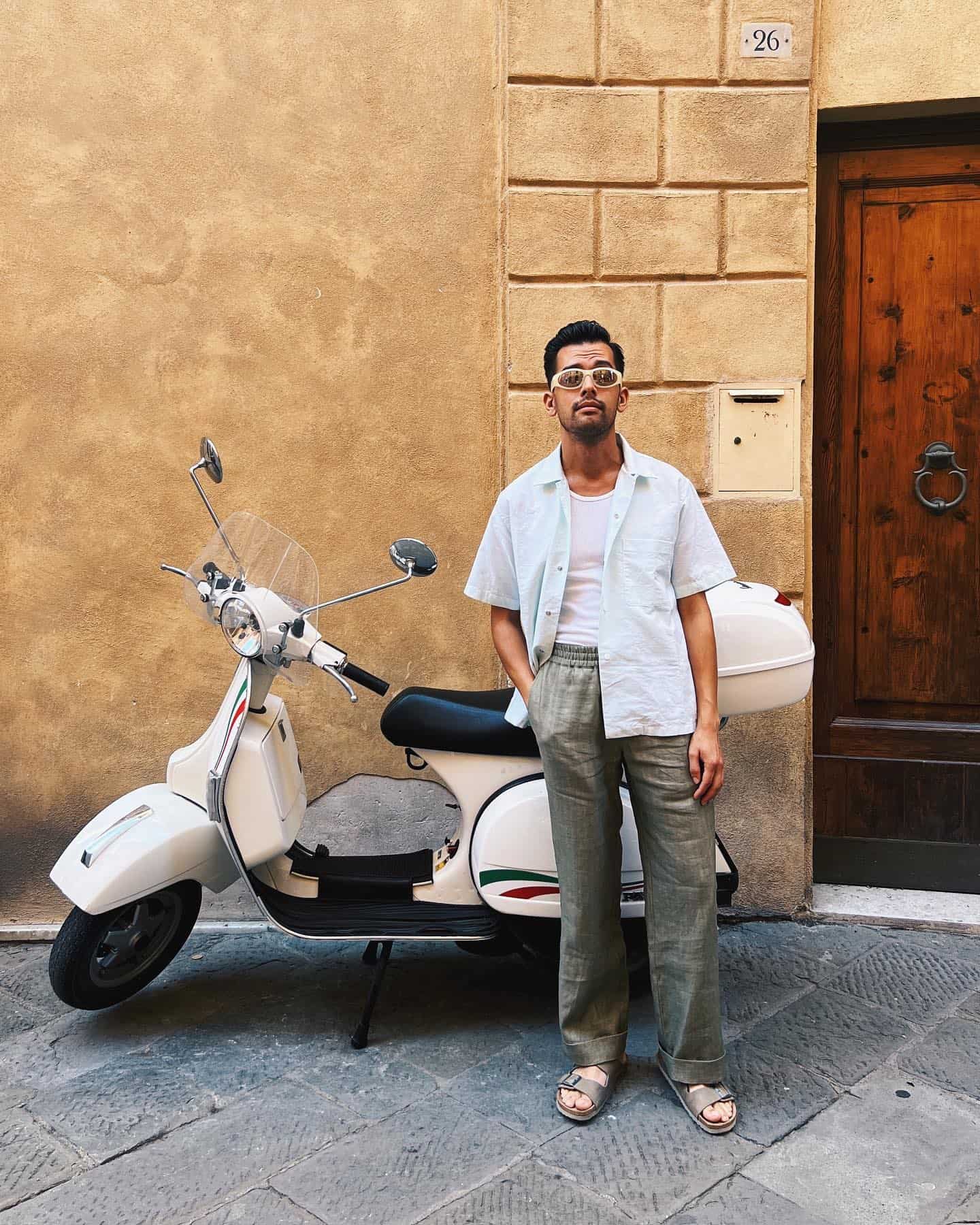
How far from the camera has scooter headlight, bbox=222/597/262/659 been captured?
9.93 feet

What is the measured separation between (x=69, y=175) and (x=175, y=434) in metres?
1.03

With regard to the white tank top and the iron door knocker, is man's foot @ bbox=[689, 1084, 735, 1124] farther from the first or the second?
the iron door knocker

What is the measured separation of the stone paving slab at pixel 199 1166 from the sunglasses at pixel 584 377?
1904 millimetres

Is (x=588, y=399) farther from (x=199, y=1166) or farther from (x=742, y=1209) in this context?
(x=199, y=1166)

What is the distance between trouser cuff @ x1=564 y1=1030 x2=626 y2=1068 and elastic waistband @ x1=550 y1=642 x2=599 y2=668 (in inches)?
39.0

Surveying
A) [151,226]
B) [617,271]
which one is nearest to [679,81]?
[617,271]

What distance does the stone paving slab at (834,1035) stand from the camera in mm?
2988

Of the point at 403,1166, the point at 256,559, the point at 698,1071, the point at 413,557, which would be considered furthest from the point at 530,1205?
the point at 256,559

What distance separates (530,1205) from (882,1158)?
32.9 inches

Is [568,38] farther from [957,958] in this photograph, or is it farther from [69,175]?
[957,958]

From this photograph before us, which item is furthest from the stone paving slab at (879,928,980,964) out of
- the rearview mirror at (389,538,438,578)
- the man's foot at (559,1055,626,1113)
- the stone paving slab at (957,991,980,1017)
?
the rearview mirror at (389,538,438,578)

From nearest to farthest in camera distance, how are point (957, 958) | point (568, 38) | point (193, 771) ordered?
point (193, 771), point (957, 958), point (568, 38)

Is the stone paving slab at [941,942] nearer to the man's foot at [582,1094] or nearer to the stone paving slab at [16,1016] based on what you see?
the man's foot at [582,1094]

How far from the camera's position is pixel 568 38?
393cm
